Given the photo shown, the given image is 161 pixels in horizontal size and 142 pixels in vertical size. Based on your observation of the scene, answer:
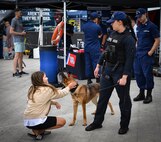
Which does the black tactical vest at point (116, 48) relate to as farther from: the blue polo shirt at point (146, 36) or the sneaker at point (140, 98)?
the sneaker at point (140, 98)

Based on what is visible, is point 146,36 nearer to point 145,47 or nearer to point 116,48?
point 145,47

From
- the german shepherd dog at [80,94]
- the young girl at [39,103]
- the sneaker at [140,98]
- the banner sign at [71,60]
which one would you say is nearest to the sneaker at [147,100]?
the sneaker at [140,98]

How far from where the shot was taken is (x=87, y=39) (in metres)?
8.88

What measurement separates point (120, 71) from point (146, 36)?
1.92 metres

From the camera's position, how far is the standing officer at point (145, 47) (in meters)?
6.40

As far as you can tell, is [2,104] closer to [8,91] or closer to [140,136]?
[8,91]

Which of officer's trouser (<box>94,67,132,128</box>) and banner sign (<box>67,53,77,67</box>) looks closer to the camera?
officer's trouser (<box>94,67,132,128</box>)

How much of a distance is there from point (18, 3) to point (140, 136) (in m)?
6.39

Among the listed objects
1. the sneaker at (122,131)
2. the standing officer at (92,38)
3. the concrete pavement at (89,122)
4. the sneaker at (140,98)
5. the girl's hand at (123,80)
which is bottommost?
the concrete pavement at (89,122)

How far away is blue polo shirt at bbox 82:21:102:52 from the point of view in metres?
8.75

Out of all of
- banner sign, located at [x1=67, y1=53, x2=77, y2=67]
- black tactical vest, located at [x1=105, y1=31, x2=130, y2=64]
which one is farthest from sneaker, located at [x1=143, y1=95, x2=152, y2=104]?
banner sign, located at [x1=67, y1=53, x2=77, y2=67]

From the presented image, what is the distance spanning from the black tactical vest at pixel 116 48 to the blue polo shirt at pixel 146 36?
1729 millimetres

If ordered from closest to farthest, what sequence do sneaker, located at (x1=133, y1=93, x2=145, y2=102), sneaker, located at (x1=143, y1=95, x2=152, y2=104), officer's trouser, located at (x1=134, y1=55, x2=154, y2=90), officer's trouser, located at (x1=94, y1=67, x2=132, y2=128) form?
officer's trouser, located at (x1=94, y1=67, x2=132, y2=128)
officer's trouser, located at (x1=134, y1=55, x2=154, y2=90)
sneaker, located at (x1=143, y1=95, x2=152, y2=104)
sneaker, located at (x1=133, y1=93, x2=145, y2=102)

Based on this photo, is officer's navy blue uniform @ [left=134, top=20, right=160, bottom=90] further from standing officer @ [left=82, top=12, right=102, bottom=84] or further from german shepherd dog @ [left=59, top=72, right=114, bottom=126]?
standing officer @ [left=82, top=12, right=102, bottom=84]
